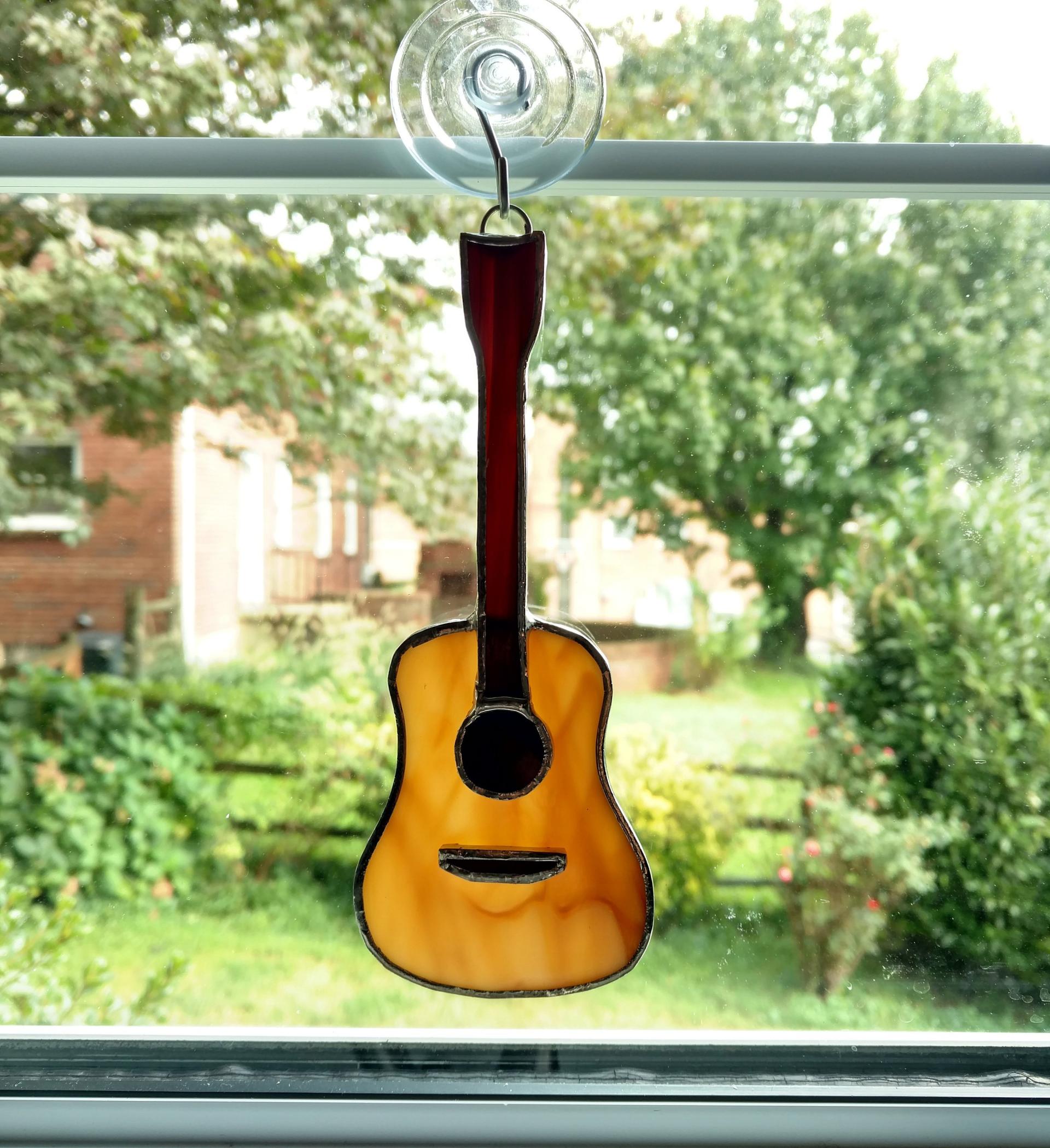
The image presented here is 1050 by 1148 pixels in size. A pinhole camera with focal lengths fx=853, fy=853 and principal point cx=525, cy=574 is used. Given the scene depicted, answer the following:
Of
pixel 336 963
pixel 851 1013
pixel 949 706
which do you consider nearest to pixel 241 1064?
pixel 336 963

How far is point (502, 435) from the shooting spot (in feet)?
2.54

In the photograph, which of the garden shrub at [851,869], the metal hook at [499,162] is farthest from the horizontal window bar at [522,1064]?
the metal hook at [499,162]

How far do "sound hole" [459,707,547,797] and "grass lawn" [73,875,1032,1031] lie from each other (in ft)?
1.71

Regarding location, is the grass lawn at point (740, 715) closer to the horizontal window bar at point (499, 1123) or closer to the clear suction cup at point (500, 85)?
the horizontal window bar at point (499, 1123)

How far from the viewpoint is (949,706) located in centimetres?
120

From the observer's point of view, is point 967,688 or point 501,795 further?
point 967,688

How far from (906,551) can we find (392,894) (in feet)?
2.79

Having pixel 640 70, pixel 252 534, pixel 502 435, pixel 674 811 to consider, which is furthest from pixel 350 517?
pixel 640 70

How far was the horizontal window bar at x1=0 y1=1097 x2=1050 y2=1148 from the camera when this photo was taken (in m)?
1.06

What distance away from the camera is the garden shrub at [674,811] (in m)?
1.19

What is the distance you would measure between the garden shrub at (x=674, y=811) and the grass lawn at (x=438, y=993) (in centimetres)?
6

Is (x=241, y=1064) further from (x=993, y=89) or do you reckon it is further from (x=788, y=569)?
(x=993, y=89)

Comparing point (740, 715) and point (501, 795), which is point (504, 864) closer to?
point (501, 795)

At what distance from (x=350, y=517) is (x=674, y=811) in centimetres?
63
